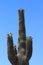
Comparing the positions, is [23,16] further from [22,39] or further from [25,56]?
[25,56]

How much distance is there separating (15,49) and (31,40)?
0.98 meters

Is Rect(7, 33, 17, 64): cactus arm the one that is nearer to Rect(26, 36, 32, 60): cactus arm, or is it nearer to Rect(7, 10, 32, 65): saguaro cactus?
Rect(7, 10, 32, 65): saguaro cactus

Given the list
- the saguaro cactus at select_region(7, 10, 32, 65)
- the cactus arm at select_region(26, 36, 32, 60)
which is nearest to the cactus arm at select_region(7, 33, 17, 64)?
the saguaro cactus at select_region(7, 10, 32, 65)

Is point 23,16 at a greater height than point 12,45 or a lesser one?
greater

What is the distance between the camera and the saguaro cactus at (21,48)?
561 inches

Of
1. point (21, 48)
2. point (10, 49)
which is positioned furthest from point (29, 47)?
point (10, 49)

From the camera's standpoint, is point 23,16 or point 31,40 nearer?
point 31,40

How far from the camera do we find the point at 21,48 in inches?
585

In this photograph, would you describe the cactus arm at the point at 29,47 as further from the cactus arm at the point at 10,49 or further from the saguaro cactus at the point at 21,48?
the cactus arm at the point at 10,49

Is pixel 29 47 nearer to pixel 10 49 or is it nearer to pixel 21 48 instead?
pixel 21 48

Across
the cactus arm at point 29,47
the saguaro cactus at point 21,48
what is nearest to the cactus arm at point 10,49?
the saguaro cactus at point 21,48

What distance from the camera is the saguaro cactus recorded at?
1424 cm

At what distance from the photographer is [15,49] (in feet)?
47.9

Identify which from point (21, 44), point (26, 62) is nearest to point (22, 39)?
point (21, 44)
